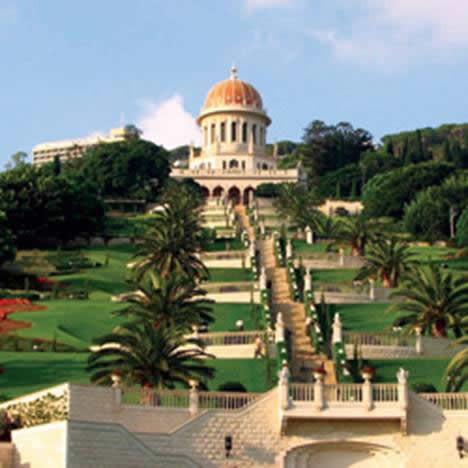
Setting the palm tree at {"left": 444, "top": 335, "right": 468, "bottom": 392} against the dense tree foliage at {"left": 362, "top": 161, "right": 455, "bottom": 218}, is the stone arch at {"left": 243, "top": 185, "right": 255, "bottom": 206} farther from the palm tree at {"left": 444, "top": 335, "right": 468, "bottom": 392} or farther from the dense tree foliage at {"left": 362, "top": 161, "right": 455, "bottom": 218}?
the palm tree at {"left": 444, "top": 335, "right": 468, "bottom": 392}

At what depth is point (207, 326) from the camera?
54.1 meters

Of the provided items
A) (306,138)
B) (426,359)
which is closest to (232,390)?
(426,359)

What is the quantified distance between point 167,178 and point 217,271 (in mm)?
A: 46980

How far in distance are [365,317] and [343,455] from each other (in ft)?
68.2

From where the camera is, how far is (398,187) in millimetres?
106438

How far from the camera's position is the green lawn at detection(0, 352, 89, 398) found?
42.8 meters

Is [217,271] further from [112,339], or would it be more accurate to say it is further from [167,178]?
[167,178]

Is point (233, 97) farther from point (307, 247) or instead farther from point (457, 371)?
point (457, 371)

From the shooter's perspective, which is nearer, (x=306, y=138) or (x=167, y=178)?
(x=167, y=178)

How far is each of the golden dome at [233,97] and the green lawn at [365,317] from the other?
2912 inches

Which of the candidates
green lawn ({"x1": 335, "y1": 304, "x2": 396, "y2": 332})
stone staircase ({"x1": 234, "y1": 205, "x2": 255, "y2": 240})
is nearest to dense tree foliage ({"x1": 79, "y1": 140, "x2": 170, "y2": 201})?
stone staircase ({"x1": 234, "y1": 205, "x2": 255, "y2": 240})

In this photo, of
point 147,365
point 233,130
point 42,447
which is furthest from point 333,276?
point 233,130

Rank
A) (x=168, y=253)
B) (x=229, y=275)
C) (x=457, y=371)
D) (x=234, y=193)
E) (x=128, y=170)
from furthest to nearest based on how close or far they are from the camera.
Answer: (x=234, y=193), (x=128, y=170), (x=229, y=275), (x=168, y=253), (x=457, y=371)

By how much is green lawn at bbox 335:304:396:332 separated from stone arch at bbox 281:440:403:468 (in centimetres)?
1648
